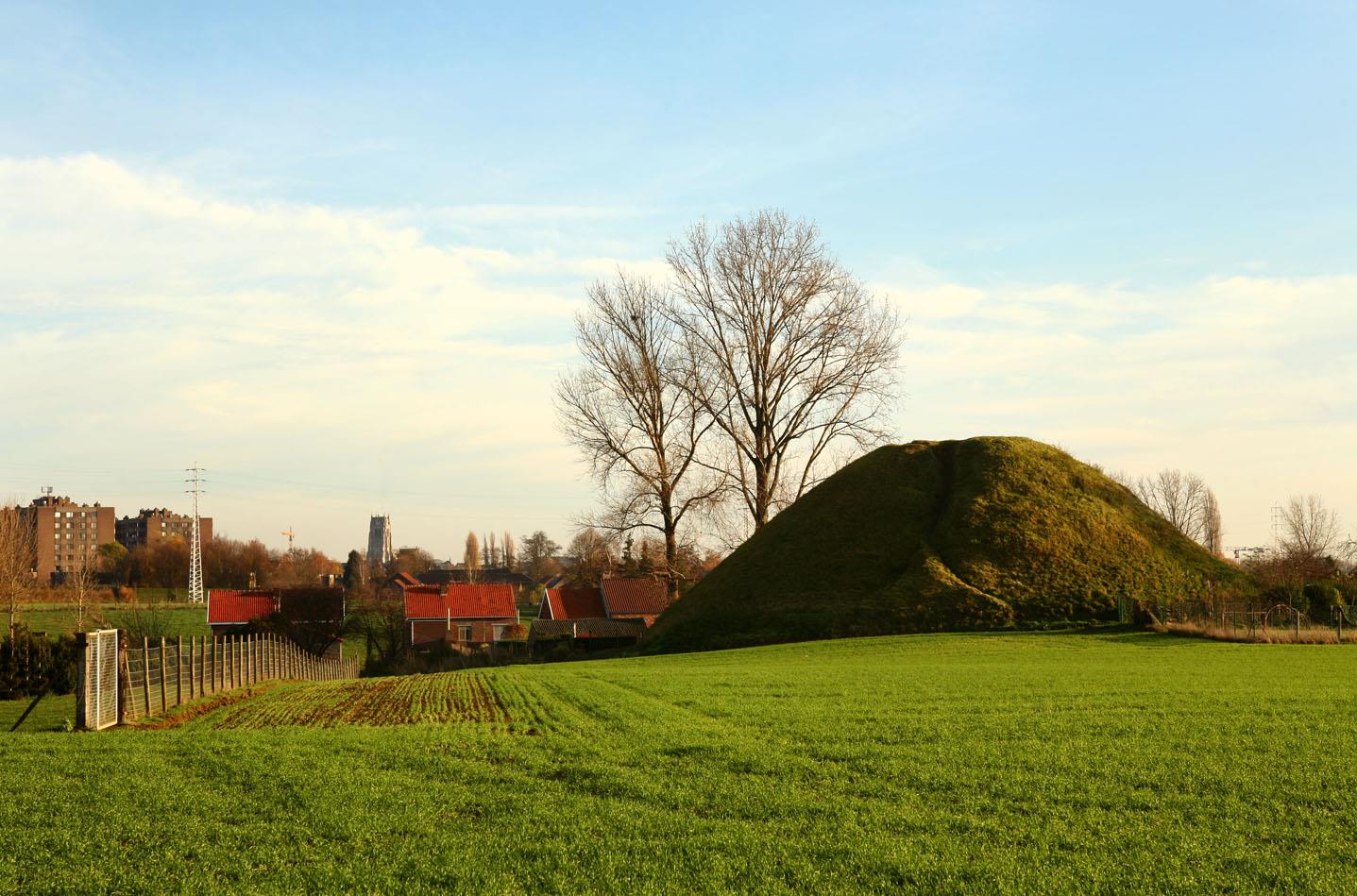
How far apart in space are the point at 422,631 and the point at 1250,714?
69551 millimetres

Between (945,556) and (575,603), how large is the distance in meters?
37.3

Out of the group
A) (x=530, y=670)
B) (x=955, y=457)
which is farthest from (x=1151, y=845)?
(x=955, y=457)

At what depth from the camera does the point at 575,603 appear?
265 ft

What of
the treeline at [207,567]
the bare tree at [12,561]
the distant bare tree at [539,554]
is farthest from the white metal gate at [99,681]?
the distant bare tree at [539,554]

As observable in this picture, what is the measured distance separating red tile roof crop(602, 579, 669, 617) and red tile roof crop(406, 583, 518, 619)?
7287mm

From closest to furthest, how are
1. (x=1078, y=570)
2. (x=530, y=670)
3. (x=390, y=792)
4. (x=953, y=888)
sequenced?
(x=953, y=888) < (x=390, y=792) < (x=530, y=670) < (x=1078, y=570)

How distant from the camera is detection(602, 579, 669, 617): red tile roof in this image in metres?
79.4

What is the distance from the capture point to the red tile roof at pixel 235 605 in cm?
7306

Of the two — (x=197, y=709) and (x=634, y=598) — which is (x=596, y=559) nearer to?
(x=634, y=598)

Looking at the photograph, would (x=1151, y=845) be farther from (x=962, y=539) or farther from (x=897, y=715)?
(x=962, y=539)

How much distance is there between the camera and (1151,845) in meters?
8.09

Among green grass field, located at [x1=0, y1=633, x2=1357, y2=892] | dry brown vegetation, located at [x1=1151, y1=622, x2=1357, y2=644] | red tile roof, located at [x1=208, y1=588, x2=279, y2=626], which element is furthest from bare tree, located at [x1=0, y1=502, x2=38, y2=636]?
dry brown vegetation, located at [x1=1151, y1=622, x2=1357, y2=644]

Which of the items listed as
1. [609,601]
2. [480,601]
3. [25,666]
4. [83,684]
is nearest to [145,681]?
[83,684]

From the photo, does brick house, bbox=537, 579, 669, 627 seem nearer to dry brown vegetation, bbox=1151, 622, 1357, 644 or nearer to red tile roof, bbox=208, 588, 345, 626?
red tile roof, bbox=208, 588, 345, 626
